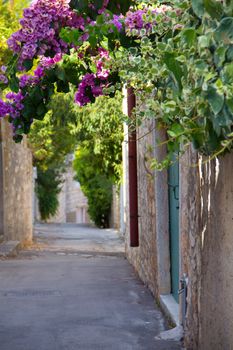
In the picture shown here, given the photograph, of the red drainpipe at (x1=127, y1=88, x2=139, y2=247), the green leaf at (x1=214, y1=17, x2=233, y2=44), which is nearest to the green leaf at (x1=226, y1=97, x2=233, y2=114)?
the green leaf at (x1=214, y1=17, x2=233, y2=44)

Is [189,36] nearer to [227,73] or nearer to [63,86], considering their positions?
[227,73]

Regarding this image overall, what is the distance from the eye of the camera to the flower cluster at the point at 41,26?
527cm

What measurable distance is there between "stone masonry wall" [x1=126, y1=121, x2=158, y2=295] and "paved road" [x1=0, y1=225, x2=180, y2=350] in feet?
0.76

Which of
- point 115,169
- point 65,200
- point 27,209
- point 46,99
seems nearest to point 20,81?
point 46,99

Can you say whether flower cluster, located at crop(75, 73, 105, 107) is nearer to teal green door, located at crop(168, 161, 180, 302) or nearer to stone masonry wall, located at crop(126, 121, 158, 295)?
teal green door, located at crop(168, 161, 180, 302)

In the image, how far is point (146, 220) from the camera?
10609mm

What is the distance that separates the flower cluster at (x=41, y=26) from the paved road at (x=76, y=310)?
2.55m

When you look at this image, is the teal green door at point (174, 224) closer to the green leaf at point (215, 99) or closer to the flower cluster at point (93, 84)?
the flower cluster at point (93, 84)

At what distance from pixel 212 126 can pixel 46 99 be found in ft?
9.40

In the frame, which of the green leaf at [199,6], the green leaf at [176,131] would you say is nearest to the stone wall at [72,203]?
the green leaf at [176,131]

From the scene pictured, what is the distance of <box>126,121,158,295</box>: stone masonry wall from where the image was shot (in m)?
9.48

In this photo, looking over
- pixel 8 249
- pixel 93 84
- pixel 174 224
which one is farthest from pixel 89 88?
pixel 8 249

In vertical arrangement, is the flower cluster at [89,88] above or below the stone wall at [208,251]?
above

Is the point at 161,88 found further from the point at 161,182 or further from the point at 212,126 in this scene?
the point at 161,182
